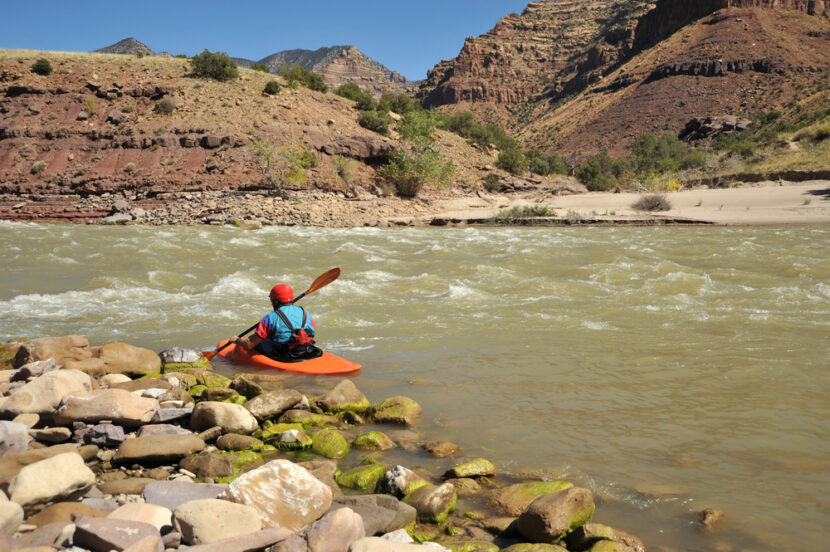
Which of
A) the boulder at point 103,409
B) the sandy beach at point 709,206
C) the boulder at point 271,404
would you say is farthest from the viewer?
the sandy beach at point 709,206

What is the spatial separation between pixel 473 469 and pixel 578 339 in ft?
11.3

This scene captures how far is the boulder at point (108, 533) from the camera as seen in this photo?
6.83 feet

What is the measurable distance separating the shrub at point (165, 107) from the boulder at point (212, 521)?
34.5m

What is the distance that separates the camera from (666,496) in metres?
3.00

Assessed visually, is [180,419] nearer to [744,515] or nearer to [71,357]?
[71,357]

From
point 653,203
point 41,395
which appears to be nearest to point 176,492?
point 41,395

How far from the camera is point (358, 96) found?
41.2 metres

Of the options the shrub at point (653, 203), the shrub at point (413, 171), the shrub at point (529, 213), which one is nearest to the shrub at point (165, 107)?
the shrub at point (413, 171)

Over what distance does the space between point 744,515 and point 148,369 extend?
454 centimetres

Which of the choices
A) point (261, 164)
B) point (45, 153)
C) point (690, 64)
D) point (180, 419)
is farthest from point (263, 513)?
point (690, 64)

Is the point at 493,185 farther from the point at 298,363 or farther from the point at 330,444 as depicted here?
the point at 330,444

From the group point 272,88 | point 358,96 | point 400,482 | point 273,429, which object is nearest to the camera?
point 400,482

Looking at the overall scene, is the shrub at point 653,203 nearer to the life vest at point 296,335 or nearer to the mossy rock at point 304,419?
the life vest at point 296,335

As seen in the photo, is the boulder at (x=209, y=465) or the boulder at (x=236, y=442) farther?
the boulder at (x=236, y=442)
